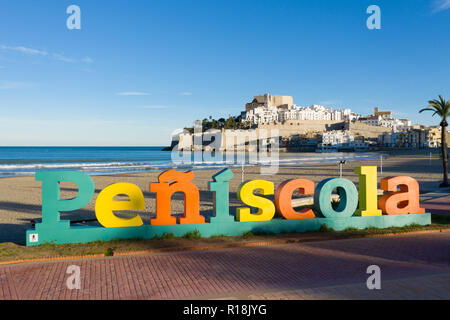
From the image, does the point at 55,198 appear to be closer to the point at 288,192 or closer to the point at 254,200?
the point at 254,200

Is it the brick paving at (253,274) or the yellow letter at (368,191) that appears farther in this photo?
the yellow letter at (368,191)

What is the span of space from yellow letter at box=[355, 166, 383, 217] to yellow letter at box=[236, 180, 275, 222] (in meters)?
3.07

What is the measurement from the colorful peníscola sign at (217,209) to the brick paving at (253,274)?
137cm

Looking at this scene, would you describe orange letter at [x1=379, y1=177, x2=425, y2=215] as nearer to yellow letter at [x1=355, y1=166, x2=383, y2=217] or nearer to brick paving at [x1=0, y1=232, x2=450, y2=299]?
yellow letter at [x1=355, y1=166, x2=383, y2=217]

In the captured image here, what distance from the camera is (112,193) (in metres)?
10.2

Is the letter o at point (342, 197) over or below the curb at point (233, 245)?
over

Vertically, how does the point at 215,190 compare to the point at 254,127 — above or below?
below

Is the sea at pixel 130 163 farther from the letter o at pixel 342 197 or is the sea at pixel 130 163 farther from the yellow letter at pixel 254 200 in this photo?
the yellow letter at pixel 254 200

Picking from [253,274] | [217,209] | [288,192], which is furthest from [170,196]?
[253,274]

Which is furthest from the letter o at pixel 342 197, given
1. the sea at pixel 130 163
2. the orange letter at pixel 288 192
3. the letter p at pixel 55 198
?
the sea at pixel 130 163

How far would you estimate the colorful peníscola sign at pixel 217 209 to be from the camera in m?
9.97

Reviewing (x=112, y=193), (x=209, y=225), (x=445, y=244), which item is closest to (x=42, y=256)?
(x=112, y=193)

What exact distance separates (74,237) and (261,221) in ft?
17.5
